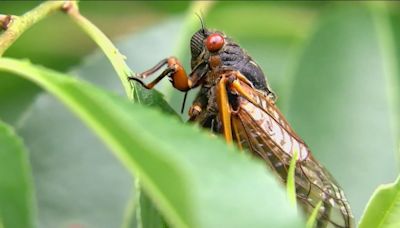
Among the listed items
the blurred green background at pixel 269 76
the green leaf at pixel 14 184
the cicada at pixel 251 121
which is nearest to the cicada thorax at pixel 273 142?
the cicada at pixel 251 121

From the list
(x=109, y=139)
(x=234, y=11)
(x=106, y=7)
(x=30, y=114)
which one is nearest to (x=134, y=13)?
(x=106, y=7)

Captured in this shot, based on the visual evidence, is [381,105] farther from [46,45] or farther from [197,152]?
[197,152]

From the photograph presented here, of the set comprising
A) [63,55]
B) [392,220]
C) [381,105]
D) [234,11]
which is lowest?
[381,105]

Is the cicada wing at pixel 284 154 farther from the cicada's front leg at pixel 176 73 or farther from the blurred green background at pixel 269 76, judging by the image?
the blurred green background at pixel 269 76

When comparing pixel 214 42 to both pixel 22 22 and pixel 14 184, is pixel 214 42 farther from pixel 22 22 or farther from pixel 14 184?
pixel 14 184

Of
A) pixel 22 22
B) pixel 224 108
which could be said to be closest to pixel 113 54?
pixel 22 22

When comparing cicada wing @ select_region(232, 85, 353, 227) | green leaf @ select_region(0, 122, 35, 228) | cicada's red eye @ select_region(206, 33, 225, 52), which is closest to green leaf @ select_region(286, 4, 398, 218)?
cicada wing @ select_region(232, 85, 353, 227)

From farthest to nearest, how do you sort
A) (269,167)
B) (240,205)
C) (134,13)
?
(134,13) → (269,167) → (240,205)
